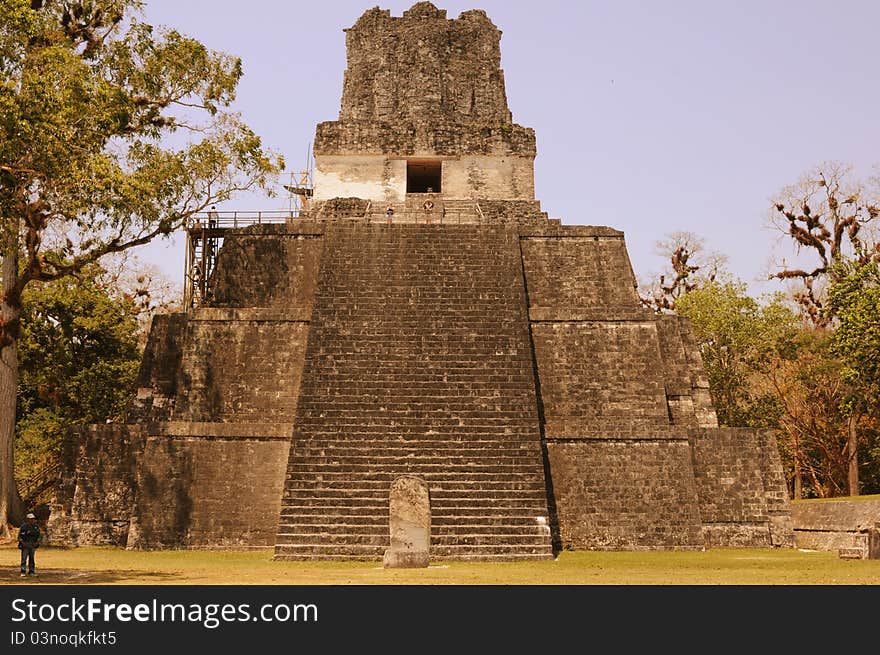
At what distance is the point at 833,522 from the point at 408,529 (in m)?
6.99

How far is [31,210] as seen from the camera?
40.8ft

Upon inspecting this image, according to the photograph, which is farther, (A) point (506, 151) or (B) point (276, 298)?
(A) point (506, 151)

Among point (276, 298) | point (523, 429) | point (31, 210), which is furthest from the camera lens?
point (276, 298)

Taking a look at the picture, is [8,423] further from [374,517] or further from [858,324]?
[858,324]

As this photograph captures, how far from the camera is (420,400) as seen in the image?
47.7 feet

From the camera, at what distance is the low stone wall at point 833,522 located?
1429cm

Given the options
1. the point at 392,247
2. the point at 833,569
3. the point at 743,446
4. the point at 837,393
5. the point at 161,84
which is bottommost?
the point at 833,569

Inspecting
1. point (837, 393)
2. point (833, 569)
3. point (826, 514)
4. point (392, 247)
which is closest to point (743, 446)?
point (826, 514)

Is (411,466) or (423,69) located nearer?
(411,466)

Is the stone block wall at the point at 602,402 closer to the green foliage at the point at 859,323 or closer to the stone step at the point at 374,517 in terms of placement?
the stone step at the point at 374,517

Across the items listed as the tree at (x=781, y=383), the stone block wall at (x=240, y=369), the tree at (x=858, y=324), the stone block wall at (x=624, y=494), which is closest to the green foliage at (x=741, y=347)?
the tree at (x=781, y=383)

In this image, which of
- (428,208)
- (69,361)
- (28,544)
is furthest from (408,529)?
(69,361)

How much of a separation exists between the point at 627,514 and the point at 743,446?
2.32m

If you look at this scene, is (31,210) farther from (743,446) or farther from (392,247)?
(743,446)
